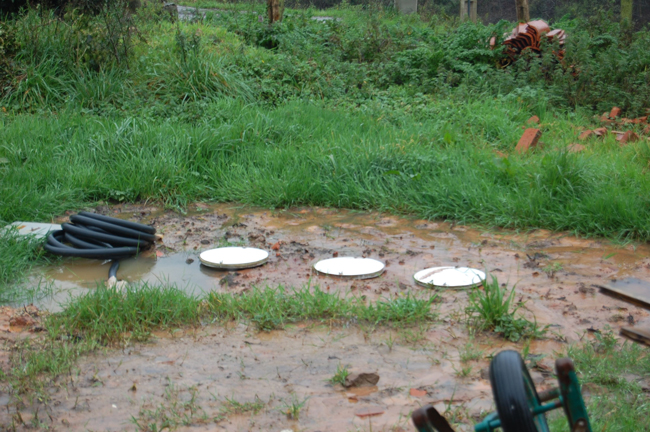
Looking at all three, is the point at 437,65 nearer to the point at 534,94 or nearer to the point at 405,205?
the point at 534,94

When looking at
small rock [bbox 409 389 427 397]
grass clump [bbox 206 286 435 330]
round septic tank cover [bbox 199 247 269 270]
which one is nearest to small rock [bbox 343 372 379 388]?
small rock [bbox 409 389 427 397]

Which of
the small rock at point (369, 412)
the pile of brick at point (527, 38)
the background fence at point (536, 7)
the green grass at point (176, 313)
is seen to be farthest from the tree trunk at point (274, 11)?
the small rock at point (369, 412)

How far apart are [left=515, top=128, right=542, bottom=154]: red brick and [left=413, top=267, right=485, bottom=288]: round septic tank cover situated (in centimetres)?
291

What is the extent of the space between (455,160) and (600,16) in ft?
22.3

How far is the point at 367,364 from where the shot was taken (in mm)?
2842

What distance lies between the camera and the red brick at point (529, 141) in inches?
253

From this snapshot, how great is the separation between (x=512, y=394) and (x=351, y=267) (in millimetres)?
2829

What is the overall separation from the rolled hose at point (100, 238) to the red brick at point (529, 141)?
4.05 metres

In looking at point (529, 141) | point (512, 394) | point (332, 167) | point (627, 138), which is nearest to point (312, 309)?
point (512, 394)

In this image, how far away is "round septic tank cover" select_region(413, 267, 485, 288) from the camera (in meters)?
3.78

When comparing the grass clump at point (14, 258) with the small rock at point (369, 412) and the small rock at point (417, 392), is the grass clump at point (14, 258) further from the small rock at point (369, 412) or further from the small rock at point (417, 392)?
the small rock at point (417, 392)

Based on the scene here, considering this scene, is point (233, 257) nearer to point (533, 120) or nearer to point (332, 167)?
point (332, 167)

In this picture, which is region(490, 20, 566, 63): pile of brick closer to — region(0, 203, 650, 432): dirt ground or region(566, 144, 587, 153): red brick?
region(566, 144, 587, 153): red brick

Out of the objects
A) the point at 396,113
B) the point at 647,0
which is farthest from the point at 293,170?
the point at 647,0
